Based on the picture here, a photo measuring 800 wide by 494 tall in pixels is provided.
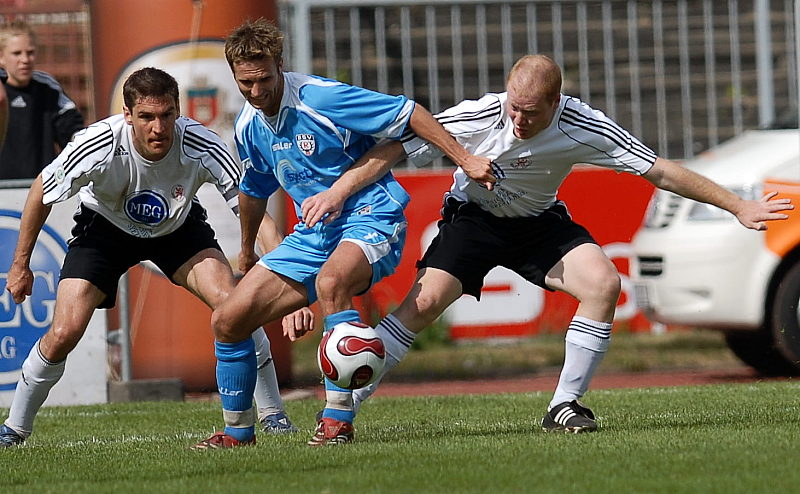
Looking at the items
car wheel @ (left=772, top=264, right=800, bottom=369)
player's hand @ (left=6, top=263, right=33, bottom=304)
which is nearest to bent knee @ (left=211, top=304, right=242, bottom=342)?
player's hand @ (left=6, top=263, right=33, bottom=304)

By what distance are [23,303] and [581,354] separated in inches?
180

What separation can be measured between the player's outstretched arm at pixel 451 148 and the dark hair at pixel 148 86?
46.1 inches

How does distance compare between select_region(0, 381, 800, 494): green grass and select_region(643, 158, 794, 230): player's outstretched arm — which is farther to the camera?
select_region(643, 158, 794, 230): player's outstretched arm

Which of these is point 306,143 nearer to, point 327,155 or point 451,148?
point 327,155

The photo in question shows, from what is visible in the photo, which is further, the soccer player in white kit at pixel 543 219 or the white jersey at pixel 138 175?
the white jersey at pixel 138 175

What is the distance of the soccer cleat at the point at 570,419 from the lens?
273 inches

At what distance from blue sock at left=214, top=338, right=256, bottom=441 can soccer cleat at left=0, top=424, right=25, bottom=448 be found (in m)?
1.27

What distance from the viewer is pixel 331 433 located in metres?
6.64

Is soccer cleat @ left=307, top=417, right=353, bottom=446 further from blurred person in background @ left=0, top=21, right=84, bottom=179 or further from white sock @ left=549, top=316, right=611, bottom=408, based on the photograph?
blurred person in background @ left=0, top=21, right=84, bottom=179

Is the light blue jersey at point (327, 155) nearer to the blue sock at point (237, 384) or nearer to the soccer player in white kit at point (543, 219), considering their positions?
the soccer player in white kit at point (543, 219)

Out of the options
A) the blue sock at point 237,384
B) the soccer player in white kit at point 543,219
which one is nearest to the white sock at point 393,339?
the soccer player in white kit at point 543,219

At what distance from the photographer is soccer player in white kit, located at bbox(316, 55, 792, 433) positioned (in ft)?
22.7

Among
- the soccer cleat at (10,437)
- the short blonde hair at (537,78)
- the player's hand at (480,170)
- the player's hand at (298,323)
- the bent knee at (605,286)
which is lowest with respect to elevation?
the soccer cleat at (10,437)

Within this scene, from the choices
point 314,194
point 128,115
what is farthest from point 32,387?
point 314,194
